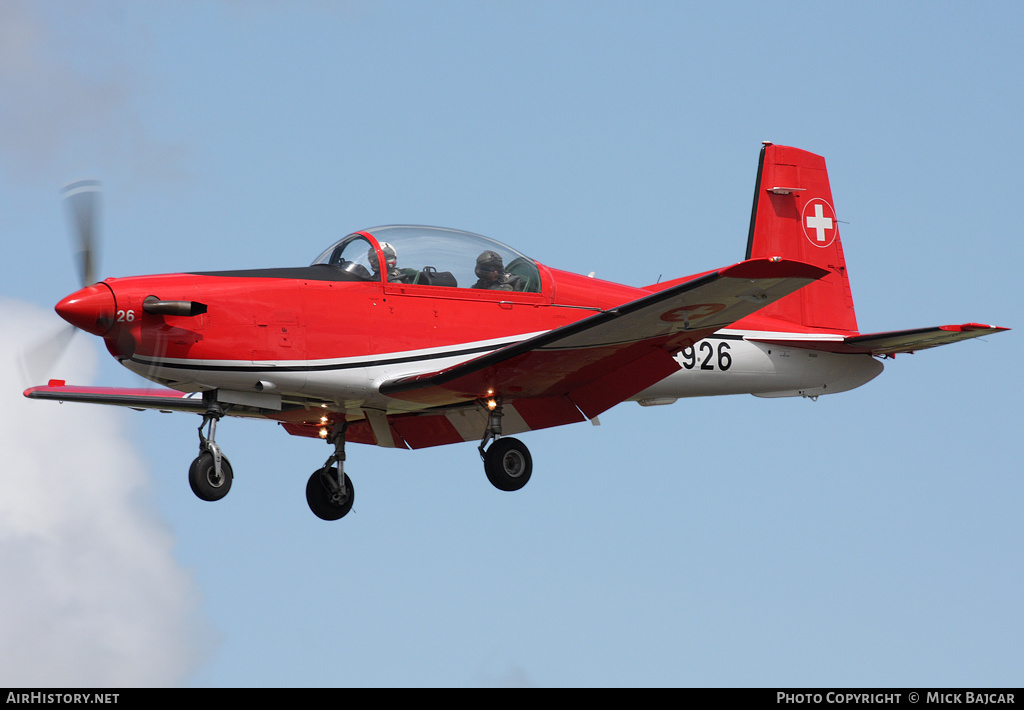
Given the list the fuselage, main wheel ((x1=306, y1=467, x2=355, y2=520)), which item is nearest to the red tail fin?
the fuselage

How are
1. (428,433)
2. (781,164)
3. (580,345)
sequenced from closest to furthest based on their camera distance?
(580,345), (428,433), (781,164)

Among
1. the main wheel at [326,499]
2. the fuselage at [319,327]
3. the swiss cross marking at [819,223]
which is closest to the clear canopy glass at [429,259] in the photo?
the fuselage at [319,327]

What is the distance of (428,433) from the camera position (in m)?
15.2

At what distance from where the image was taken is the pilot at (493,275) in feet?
45.6

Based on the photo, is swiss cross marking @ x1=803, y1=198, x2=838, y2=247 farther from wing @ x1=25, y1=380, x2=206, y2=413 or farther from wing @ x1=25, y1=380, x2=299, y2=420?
wing @ x1=25, y1=380, x2=206, y2=413

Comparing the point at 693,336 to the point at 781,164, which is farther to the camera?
the point at 781,164

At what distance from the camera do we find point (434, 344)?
13.5 meters

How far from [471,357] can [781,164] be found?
5671 millimetres

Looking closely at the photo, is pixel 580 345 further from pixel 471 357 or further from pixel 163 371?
pixel 163 371

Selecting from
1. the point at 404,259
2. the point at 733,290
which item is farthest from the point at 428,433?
the point at 733,290

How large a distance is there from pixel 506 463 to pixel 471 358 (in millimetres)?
1151

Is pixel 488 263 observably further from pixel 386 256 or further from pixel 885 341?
pixel 885 341

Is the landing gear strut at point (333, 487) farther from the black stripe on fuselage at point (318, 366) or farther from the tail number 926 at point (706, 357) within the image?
the tail number 926 at point (706, 357)
